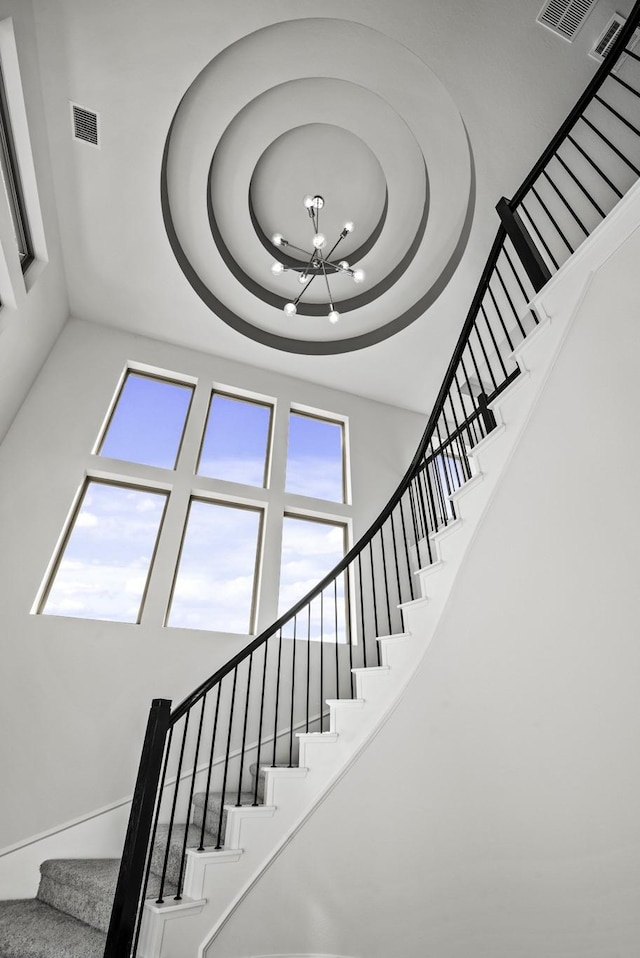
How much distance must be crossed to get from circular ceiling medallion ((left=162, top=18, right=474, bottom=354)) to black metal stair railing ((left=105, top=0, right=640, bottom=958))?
3.18 ft

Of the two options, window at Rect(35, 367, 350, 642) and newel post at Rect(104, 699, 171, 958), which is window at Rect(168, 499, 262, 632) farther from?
newel post at Rect(104, 699, 171, 958)

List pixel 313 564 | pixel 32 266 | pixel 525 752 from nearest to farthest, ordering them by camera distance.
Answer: pixel 525 752, pixel 32 266, pixel 313 564

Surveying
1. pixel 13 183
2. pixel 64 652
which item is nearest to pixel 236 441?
pixel 64 652

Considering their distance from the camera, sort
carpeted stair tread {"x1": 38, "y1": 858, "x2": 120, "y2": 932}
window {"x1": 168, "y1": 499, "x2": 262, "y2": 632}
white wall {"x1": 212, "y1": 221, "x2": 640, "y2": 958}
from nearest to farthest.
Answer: white wall {"x1": 212, "y1": 221, "x2": 640, "y2": 958}
carpeted stair tread {"x1": 38, "y1": 858, "x2": 120, "y2": 932}
window {"x1": 168, "y1": 499, "x2": 262, "y2": 632}

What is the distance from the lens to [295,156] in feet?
16.1

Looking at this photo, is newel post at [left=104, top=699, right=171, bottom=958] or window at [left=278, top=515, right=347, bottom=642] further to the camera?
window at [left=278, top=515, right=347, bottom=642]

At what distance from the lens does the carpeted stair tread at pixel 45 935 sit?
228cm

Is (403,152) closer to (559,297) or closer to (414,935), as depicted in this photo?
(559,297)

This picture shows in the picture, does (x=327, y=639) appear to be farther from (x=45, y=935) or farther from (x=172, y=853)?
(x=45, y=935)

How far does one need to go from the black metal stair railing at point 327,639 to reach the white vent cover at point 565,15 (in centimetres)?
45

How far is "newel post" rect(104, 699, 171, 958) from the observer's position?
2.11 meters

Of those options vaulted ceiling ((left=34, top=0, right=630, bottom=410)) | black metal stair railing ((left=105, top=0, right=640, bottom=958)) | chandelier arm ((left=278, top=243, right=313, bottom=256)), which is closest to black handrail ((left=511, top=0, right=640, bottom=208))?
black metal stair railing ((left=105, top=0, right=640, bottom=958))

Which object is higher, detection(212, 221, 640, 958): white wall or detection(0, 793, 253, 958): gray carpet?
detection(212, 221, 640, 958): white wall

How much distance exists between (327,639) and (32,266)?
4498 mm
